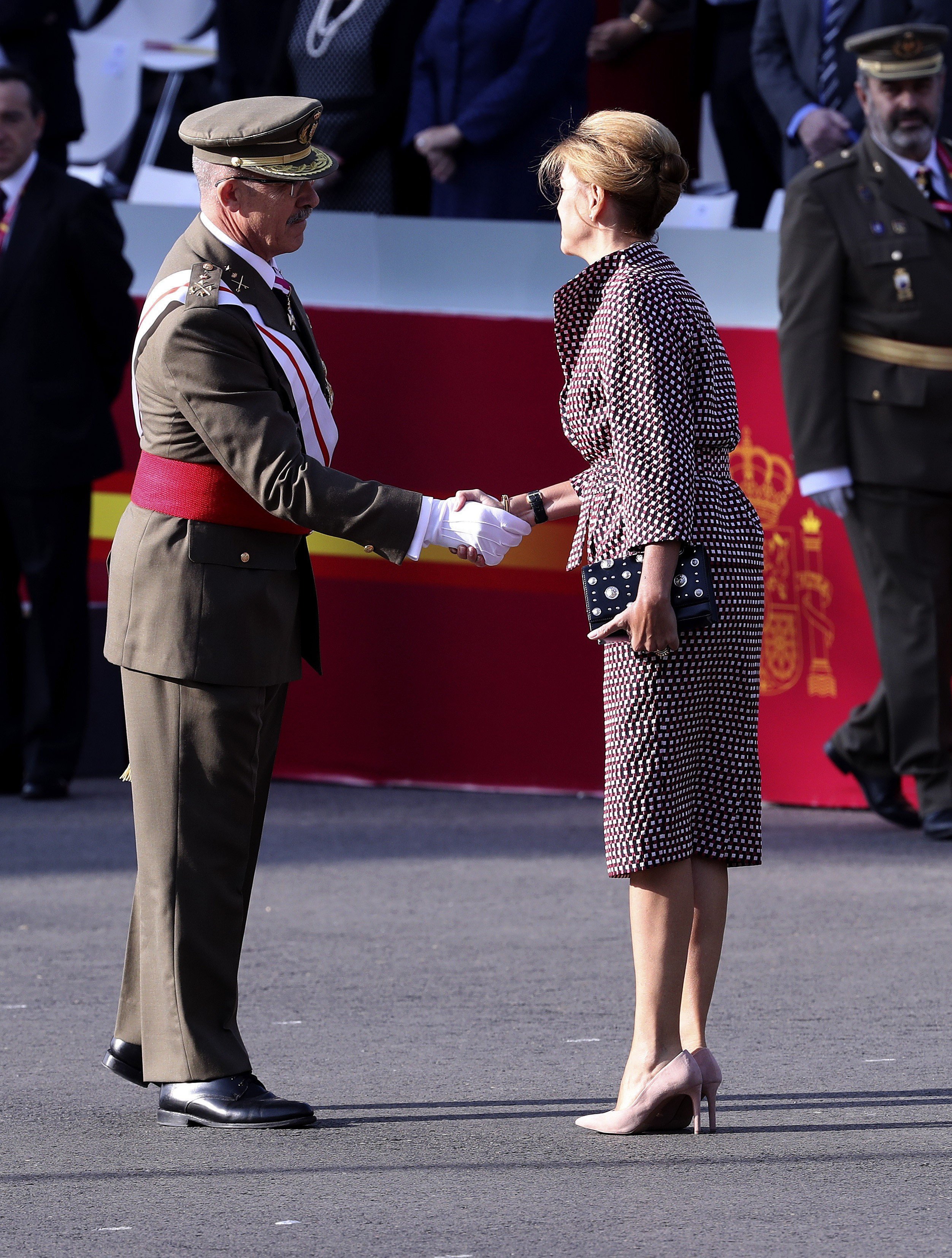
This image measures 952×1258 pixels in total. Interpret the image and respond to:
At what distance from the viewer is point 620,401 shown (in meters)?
3.77

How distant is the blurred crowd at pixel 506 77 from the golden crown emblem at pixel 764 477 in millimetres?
1183

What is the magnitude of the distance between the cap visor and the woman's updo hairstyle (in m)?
0.42

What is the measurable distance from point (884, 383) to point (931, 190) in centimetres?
59

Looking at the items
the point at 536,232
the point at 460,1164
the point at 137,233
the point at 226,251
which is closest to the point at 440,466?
the point at 536,232

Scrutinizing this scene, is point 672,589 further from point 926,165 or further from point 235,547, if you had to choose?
point 926,165

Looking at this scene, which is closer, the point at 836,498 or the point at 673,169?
the point at 673,169

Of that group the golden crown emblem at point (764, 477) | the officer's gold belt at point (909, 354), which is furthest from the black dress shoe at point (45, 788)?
the officer's gold belt at point (909, 354)

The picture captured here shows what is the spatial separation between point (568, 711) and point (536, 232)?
5.21ft

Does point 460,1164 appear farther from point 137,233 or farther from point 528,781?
point 137,233

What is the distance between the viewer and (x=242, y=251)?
3.95 m

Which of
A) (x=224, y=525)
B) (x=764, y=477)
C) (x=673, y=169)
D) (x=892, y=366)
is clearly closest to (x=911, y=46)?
(x=892, y=366)

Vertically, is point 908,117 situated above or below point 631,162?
below

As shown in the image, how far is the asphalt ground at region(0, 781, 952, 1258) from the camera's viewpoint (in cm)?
340

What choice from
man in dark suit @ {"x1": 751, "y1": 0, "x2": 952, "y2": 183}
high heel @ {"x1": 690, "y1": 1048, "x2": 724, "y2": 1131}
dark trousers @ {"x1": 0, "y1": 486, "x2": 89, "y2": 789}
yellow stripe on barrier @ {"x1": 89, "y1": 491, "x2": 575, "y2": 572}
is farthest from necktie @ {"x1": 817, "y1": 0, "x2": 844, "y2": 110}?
high heel @ {"x1": 690, "y1": 1048, "x2": 724, "y2": 1131}
